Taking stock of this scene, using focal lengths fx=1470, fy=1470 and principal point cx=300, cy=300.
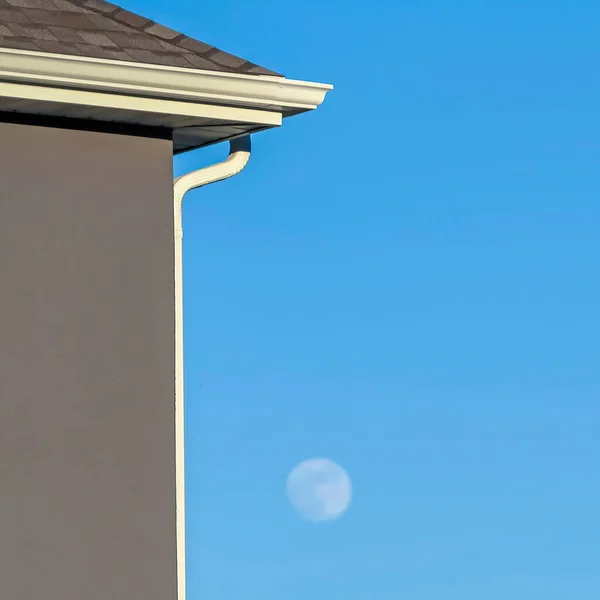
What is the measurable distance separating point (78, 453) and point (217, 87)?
89.0 inches

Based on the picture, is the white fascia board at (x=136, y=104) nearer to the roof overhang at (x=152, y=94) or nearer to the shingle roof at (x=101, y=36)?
the roof overhang at (x=152, y=94)

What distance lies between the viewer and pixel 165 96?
8484mm

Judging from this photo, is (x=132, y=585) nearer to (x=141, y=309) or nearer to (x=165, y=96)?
(x=141, y=309)

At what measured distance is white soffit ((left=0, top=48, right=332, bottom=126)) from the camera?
8.01 m

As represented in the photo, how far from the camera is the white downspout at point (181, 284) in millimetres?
8500

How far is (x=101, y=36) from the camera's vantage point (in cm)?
868

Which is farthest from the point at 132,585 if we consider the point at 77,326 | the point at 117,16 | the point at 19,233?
the point at 117,16

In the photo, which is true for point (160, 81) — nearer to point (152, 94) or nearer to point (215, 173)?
point (152, 94)

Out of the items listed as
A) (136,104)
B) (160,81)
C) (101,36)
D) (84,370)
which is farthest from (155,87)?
(84,370)

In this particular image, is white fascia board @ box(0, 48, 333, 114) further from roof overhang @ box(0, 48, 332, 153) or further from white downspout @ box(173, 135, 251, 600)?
white downspout @ box(173, 135, 251, 600)

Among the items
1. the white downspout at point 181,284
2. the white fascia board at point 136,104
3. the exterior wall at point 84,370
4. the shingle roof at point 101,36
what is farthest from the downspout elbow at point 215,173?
the shingle roof at point 101,36

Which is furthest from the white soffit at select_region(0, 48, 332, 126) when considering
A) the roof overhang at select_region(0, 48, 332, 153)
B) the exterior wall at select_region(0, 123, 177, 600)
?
the exterior wall at select_region(0, 123, 177, 600)

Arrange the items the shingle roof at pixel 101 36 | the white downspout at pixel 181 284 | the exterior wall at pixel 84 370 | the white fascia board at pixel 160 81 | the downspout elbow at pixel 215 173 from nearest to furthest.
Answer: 1. the white fascia board at pixel 160 81
2. the exterior wall at pixel 84 370
3. the shingle roof at pixel 101 36
4. the white downspout at pixel 181 284
5. the downspout elbow at pixel 215 173

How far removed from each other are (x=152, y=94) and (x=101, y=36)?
56 cm
